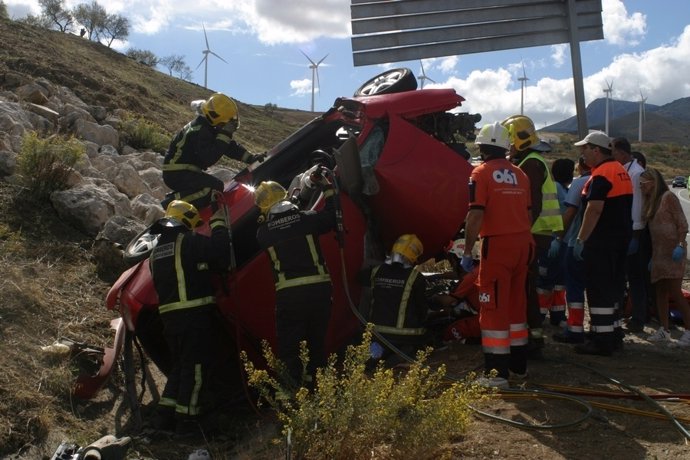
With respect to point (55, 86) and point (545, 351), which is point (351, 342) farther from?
point (55, 86)

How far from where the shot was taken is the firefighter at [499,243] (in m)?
4.73

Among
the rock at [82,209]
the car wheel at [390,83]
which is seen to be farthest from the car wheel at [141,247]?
the car wheel at [390,83]

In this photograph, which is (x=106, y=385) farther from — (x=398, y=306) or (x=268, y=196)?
(x=398, y=306)

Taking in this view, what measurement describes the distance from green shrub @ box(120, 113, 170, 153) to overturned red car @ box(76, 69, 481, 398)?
694 centimetres

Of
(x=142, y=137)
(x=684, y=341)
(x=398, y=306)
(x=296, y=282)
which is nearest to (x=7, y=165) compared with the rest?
(x=142, y=137)

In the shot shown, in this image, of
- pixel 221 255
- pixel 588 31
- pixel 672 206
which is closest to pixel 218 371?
pixel 221 255

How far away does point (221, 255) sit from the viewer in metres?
5.21

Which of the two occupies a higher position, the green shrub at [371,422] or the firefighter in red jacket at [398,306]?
the firefighter in red jacket at [398,306]

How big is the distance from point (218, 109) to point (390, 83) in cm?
163

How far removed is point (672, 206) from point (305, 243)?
359 centimetres

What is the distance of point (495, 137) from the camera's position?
4.91 m

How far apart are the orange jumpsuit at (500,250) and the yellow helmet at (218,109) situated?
9.29 feet

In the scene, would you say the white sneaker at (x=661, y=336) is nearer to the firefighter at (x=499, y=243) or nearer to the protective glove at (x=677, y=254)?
the protective glove at (x=677, y=254)

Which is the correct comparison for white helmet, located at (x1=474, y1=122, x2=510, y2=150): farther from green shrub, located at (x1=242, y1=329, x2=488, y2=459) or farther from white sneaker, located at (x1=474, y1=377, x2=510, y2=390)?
green shrub, located at (x1=242, y1=329, x2=488, y2=459)
